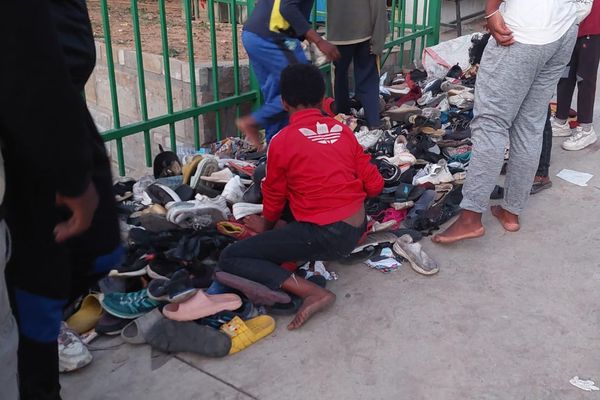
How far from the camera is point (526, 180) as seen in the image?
3.63 metres

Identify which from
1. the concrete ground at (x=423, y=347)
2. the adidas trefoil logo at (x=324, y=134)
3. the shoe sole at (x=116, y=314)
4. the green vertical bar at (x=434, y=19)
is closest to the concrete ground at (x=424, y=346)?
the concrete ground at (x=423, y=347)

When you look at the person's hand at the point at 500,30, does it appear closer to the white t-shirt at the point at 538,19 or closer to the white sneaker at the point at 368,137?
the white t-shirt at the point at 538,19

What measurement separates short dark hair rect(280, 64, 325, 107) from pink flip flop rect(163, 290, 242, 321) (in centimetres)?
95

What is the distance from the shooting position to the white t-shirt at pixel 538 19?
10.5 feet

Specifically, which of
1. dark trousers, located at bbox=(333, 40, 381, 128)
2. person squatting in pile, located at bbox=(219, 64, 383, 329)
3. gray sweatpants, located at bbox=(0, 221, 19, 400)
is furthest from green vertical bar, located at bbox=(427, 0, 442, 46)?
gray sweatpants, located at bbox=(0, 221, 19, 400)

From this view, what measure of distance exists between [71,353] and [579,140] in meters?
3.93

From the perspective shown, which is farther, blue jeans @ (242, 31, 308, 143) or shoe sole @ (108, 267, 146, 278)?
blue jeans @ (242, 31, 308, 143)

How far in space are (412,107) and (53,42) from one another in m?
4.35

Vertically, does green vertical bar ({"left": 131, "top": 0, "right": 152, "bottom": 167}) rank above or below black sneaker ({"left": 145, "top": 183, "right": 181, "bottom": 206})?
above

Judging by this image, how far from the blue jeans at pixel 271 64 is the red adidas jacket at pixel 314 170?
5.13 ft

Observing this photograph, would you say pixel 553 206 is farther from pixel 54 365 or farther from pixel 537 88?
pixel 54 365

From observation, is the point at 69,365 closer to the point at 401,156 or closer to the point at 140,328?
the point at 140,328

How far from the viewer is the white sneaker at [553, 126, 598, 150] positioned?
5.01 metres

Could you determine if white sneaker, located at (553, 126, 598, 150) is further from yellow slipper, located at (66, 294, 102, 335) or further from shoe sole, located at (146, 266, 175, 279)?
yellow slipper, located at (66, 294, 102, 335)
